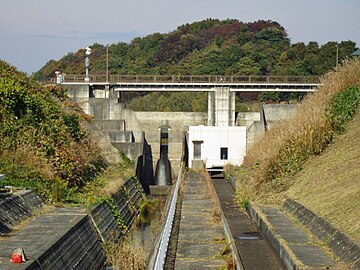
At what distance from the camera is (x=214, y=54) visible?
7306 cm

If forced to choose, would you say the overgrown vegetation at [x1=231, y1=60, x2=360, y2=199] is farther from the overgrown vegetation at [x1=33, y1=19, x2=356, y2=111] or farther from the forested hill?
the forested hill

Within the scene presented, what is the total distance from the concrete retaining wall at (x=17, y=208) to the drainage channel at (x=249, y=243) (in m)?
4.51

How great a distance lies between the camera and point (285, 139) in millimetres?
20875

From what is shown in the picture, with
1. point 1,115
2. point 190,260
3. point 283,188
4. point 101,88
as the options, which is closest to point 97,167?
point 1,115

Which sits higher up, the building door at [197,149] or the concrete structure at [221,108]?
the concrete structure at [221,108]

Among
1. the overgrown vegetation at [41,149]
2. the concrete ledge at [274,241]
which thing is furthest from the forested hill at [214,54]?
the concrete ledge at [274,241]

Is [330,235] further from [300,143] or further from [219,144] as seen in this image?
[219,144]

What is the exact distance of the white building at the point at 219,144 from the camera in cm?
3422

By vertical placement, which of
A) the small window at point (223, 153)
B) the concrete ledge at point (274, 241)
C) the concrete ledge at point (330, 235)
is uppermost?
the concrete ledge at point (330, 235)

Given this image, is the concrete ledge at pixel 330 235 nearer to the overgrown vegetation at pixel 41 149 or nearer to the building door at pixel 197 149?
the overgrown vegetation at pixel 41 149

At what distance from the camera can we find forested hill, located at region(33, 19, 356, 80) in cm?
6825

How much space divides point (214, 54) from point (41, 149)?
55161mm

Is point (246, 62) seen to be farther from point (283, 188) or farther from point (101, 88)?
point (283, 188)

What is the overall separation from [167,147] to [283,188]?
76.0 feet
